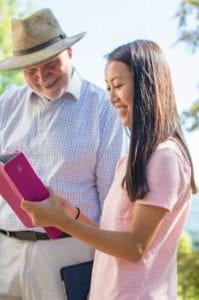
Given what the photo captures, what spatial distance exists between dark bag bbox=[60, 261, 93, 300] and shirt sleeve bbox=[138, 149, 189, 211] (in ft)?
1.78

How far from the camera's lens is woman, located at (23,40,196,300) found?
1.34m

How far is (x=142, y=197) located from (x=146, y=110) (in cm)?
18

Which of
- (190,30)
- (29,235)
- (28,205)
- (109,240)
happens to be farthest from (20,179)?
(190,30)

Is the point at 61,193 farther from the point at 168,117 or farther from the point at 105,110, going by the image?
the point at 168,117

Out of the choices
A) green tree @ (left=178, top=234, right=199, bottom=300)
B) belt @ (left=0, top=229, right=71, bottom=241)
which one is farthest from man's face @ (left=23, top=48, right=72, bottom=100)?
green tree @ (left=178, top=234, right=199, bottom=300)

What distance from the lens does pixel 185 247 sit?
8477mm

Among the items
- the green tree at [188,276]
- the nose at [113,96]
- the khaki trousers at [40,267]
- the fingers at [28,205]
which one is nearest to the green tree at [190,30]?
the green tree at [188,276]

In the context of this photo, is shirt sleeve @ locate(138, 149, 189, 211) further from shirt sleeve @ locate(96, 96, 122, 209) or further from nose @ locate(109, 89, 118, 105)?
shirt sleeve @ locate(96, 96, 122, 209)

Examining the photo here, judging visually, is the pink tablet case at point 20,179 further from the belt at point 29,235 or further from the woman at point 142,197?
the belt at point 29,235

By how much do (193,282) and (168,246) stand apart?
6346 mm

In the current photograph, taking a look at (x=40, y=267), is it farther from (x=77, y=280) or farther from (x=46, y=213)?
(x=46, y=213)

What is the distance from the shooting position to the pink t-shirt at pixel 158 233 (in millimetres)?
1340

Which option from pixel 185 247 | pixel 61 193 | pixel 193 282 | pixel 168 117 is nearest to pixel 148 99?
pixel 168 117

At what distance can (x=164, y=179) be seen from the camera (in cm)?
134
